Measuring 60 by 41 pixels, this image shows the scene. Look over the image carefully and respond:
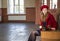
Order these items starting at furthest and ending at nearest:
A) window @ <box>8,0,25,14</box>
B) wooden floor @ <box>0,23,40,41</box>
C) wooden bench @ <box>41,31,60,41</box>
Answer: window @ <box>8,0,25,14</box> < wooden floor @ <box>0,23,40,41</box> < wooden bench @ <box>41,31,60,41</box>

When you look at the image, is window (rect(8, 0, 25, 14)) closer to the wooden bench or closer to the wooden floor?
the wooden floor

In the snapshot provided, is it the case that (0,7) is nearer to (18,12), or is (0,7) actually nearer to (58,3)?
(18,12)

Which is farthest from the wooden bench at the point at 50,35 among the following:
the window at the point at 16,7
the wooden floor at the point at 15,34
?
the window at the point at 16,7

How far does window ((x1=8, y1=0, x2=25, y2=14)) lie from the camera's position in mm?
15539

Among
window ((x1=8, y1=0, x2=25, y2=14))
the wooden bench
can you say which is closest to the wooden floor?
the wooden bench

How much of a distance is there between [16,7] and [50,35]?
11.8 meters

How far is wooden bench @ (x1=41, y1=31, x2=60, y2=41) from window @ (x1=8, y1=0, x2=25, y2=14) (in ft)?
37.9

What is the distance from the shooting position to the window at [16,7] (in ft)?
51.0

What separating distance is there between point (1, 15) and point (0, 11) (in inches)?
13.0

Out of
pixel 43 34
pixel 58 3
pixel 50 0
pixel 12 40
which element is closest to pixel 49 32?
pixel 43 34

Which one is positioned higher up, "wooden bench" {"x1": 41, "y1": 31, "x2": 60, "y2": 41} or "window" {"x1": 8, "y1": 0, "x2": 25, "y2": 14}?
"window" {"x1": 8, "y1": 0, "x2": 25, "y2": 14}

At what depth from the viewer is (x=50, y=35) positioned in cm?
404

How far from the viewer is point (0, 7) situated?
49.2 feet

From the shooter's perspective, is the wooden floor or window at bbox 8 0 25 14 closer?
the wooden floor
